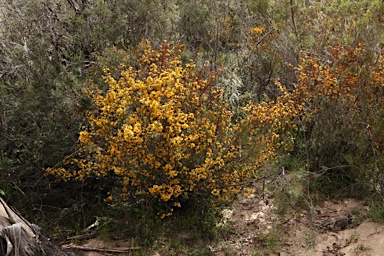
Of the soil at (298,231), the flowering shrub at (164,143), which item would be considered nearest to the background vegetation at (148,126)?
the flowering shrub at (164,143)

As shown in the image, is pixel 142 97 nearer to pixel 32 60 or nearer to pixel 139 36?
pixel 32 60

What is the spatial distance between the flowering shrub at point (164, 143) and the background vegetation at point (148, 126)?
13mm

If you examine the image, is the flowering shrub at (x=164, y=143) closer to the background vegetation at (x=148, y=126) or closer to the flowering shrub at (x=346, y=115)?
the background vegetation at (x=148, y=126)

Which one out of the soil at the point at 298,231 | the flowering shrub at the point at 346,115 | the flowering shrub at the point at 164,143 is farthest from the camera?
the flowering shrub at the point at 346,115

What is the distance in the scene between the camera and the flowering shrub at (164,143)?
3547mm

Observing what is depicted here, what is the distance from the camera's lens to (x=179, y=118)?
357cm

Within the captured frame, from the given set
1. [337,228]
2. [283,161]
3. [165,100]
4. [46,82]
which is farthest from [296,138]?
[46,82]

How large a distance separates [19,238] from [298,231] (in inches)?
100

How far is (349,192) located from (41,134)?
3.14 m

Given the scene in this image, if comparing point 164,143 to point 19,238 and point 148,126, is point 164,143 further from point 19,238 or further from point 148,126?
point 19,238

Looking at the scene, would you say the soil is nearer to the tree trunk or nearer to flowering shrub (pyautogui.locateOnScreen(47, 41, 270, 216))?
flowering shrub (pyautogui.locateOnScreen(47, 41, 270, 216))

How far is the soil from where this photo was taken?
3816 millimetres

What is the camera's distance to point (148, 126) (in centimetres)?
347

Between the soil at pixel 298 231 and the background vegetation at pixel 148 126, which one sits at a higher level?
the background vegetation at pixel 148 126
